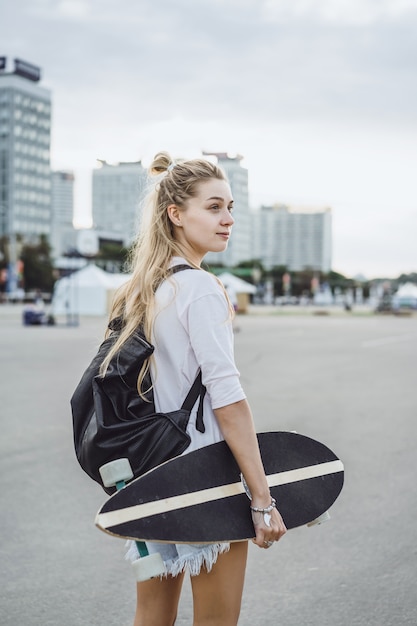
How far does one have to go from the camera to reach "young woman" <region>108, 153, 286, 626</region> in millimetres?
2037

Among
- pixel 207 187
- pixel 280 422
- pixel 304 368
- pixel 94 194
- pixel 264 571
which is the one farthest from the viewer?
pixel 94 194

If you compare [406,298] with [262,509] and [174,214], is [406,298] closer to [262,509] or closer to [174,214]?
[174,214]

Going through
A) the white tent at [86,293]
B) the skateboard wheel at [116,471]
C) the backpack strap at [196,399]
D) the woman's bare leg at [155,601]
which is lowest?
the white tent at [86,293]

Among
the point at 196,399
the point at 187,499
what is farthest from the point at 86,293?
the point at 187,499

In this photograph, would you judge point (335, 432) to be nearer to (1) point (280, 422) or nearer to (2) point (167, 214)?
(1) point (280, 422)

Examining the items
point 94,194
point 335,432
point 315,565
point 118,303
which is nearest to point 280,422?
point 335,432

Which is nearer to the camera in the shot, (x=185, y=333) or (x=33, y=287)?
(x=185, y=333)

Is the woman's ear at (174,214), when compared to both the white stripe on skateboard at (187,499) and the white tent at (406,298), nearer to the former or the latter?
the white stripe on skateboard at (187,499)

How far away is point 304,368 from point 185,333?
12.3 meters

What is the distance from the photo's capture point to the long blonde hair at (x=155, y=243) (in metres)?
→ 2.11

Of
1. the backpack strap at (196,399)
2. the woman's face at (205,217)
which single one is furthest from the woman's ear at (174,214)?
the backpack strap at (196,399)

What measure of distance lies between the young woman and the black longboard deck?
6cm

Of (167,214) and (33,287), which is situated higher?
(167,214)

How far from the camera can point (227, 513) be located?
2062mm
